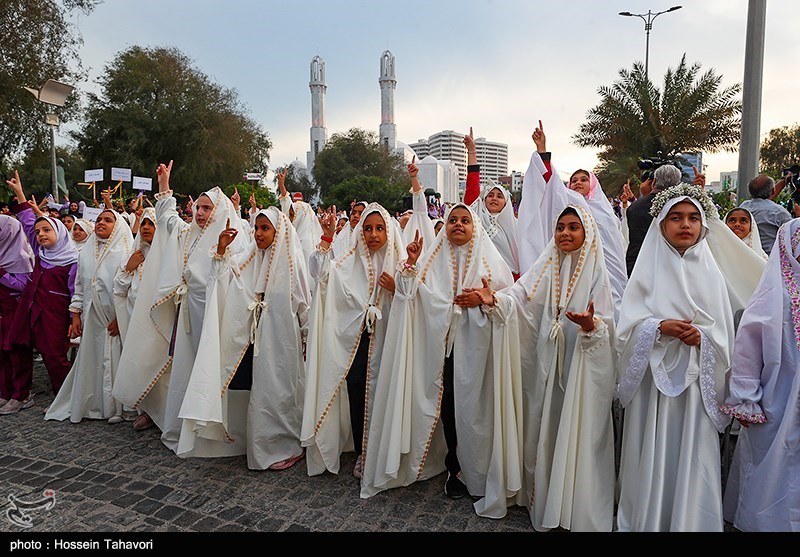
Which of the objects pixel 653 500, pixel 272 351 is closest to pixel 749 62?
pixel 653 500

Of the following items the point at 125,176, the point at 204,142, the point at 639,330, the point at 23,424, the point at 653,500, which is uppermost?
the point at 204,142

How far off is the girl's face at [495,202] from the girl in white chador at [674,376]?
99.2 inches

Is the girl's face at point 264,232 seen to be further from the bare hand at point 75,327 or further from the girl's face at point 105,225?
the bare hand at point 75,327

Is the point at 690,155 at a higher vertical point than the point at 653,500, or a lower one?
higher

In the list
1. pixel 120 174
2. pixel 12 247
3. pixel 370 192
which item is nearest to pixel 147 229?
pixel 12 247

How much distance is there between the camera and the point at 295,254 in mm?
4336

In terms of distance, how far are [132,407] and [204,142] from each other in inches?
989

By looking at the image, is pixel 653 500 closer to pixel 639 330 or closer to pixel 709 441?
pixel 709 441

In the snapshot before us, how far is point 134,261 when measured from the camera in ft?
16.4

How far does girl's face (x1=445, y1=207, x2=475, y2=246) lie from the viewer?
365 centimetres

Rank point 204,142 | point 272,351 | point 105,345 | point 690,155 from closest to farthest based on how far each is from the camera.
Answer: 1. point 272,351
2. point 105,345
3. point 690,155
4. point 204,142

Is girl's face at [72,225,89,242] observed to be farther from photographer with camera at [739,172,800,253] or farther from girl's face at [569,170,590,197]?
photographer with camera at [739,172,800,253]

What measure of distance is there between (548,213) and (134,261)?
4.00m

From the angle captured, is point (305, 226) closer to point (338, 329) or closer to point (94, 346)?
point (94, 346)
